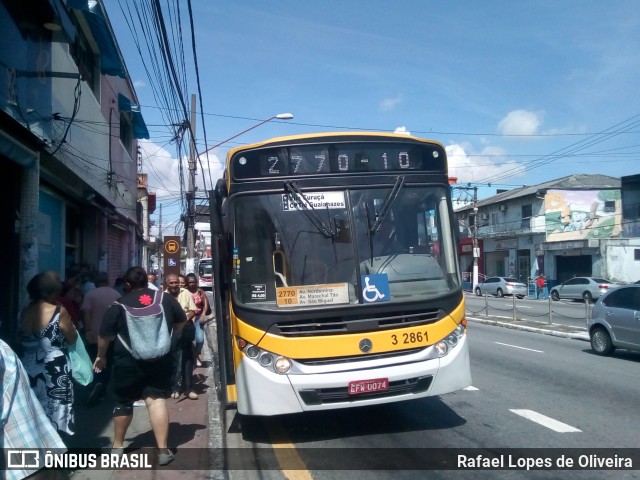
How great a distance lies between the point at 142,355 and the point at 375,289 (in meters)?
2.41

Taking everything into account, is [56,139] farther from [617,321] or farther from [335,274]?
[617,321]

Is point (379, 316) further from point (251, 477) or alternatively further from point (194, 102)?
point (194, 102)

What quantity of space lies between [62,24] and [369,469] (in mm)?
7793

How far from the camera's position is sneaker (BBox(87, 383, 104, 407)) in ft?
25.4

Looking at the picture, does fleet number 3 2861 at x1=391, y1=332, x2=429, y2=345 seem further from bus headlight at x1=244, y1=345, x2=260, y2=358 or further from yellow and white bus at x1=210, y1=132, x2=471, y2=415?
bus headlight at x1=244, y1=345, x2=260, y2=358

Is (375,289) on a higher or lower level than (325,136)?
lower

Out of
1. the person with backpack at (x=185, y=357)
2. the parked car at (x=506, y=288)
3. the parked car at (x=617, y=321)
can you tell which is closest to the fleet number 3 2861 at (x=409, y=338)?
the person with backpack at (x=185, y=357)

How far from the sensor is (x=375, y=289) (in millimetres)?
6258

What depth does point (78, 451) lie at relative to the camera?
5.89m

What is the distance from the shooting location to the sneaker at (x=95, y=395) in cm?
775

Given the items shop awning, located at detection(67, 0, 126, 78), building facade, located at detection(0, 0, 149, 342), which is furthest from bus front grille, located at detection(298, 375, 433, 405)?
shop awning, located at detection(67, 0, 126, 78)

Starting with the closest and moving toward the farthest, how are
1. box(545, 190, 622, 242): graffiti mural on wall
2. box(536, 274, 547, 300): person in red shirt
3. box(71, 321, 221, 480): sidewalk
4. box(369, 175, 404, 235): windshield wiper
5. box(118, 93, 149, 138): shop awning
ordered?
box(71, 321, 221, 480): sidewalk
box(369, 175, 404, 235): windshield wiper
box(118, 93, 149, 138): shop awning
box(536, 274, 547, 300): person in red shirt
box(545, 190, 622, 242): graffiti mural on wall

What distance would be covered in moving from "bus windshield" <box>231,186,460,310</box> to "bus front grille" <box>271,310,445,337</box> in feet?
0.61

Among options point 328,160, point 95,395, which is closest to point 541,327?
point 328,160
